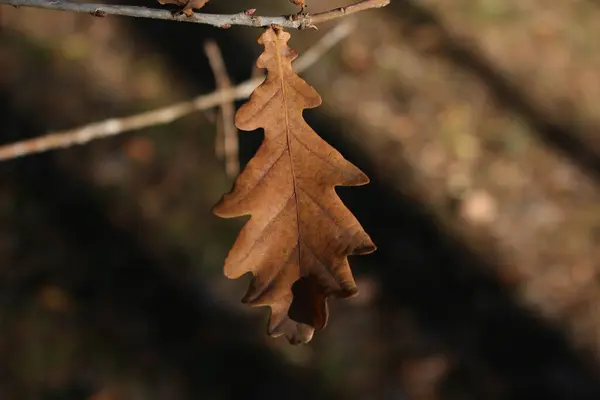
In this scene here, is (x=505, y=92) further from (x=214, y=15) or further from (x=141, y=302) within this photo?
(x=214, y=15)

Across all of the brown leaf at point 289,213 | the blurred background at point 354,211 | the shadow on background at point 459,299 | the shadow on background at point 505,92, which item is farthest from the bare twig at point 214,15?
the shadow on background at point 505,92

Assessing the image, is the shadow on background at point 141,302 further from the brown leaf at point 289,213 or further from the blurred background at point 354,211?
the brown leaf at point 289,213

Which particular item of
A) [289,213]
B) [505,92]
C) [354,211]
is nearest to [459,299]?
[354,211]

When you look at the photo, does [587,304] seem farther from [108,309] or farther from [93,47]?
[93,47]

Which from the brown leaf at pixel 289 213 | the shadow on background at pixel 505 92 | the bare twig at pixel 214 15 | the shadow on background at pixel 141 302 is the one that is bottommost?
the brown leaf at pixel 289 213

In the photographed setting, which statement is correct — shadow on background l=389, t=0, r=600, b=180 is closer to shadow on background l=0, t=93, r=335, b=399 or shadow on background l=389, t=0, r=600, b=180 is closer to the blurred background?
the blurred background

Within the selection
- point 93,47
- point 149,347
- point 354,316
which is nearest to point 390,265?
point 354,316

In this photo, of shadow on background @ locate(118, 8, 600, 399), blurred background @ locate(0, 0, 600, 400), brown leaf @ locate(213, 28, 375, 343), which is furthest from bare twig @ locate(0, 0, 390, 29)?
shadow on background @ locate(118, 8, 600, 399)

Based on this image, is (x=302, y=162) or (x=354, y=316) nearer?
(x=302, y=162)
